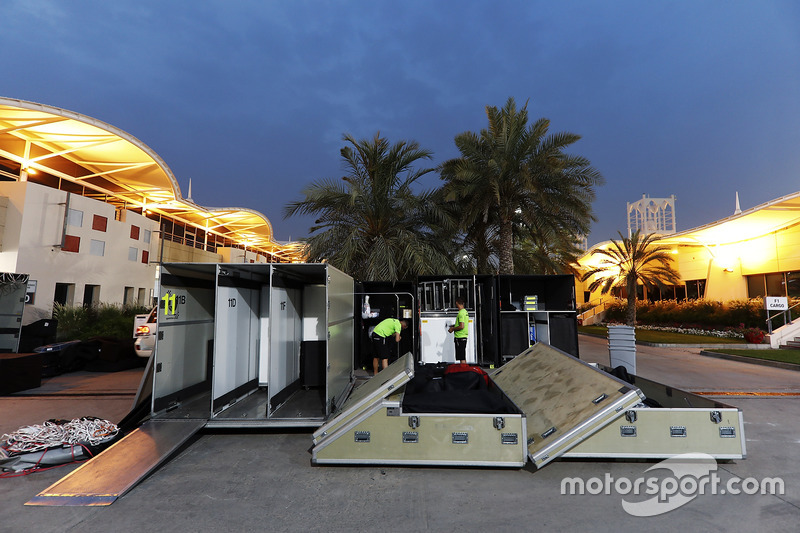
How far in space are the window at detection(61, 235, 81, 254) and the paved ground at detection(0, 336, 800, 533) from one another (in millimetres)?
16839

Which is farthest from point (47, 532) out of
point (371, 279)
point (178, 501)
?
point (371, 279)

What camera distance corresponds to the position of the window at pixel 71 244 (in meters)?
17.0

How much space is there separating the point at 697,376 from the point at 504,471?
30.4ft

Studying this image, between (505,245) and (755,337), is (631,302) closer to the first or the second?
(755,337)

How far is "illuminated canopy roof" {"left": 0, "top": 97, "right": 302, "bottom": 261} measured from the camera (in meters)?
15.3

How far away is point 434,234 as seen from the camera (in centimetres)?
1372

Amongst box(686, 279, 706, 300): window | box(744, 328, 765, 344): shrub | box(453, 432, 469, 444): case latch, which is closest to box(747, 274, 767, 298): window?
box(686, 279, 706, 300): window

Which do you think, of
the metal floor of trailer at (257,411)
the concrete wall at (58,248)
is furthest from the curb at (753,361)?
the concrete wall at (58,248)

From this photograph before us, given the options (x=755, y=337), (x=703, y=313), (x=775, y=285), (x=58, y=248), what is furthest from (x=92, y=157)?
(x=775, y=285)

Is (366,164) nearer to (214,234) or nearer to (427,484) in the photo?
(427,484)

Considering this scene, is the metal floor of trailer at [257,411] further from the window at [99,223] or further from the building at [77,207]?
the window at [99,223]

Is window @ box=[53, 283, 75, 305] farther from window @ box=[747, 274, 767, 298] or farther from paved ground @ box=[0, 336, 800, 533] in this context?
window @ box=[747, 274, 767, 298]

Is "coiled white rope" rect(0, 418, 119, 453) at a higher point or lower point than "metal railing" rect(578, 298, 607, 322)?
lower
